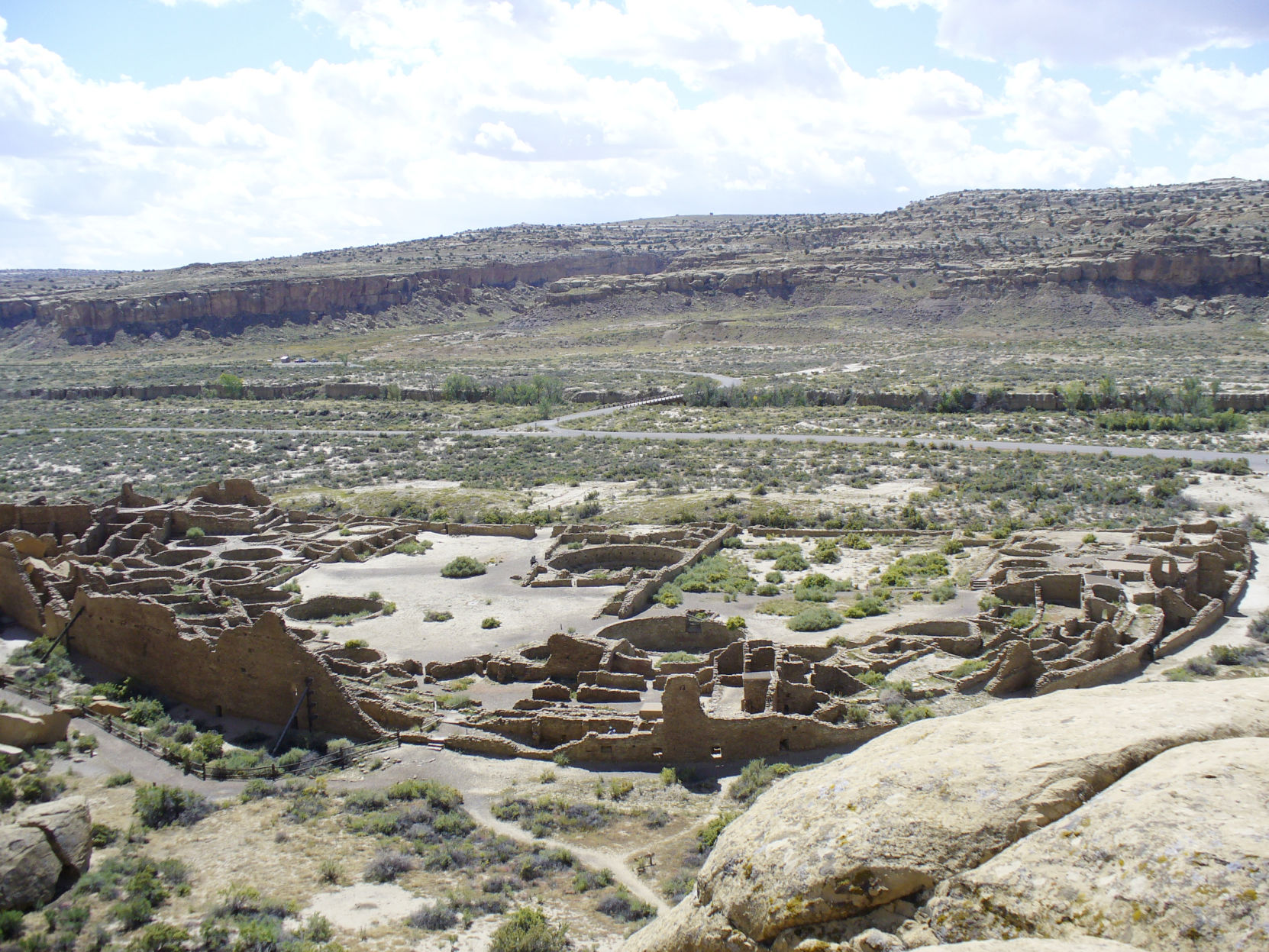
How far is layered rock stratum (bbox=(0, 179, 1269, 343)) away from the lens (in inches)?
5162

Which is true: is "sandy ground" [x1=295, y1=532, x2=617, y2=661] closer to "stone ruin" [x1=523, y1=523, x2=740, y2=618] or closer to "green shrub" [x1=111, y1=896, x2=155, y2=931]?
"stone ruin" [x1=523, y1=523, x2=740, y2=618]

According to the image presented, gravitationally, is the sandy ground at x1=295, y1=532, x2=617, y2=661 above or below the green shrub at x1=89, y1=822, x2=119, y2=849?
below

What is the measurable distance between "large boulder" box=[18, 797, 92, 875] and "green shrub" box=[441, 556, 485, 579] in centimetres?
2086

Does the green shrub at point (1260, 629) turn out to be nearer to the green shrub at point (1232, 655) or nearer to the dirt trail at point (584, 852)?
the green shrub at point (1232, 655)

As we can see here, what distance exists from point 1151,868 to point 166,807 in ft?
62.6

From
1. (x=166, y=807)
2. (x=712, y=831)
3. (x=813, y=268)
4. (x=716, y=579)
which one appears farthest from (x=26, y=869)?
(x=813, y=268)

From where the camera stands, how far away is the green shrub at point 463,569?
3831 centimetres

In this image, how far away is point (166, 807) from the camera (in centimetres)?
1967

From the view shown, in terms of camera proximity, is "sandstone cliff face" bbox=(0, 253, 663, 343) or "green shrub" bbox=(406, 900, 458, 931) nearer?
"green shrub" bbox=(406, 900, 458, 931)

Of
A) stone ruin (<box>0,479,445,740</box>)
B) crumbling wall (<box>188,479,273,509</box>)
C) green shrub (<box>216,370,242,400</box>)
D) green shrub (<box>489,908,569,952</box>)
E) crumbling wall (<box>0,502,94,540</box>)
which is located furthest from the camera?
green shrub (<box>216,370,242,400</box>)

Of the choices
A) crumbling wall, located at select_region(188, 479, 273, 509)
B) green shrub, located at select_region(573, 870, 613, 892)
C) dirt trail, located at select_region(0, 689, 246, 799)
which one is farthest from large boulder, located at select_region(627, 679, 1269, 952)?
crumbling wall, located at select_region(188, 479, 273, 509)

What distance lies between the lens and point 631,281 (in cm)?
16775

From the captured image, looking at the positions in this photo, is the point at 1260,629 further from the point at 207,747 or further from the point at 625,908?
the point at 207,747

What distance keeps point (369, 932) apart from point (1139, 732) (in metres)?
12.2
